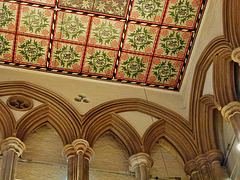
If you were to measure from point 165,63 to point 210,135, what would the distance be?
80.8 inches

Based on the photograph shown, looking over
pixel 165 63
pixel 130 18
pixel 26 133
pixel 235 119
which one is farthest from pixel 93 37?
pixel 235 119

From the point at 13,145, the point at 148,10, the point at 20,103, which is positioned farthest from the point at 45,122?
the point at 148,10

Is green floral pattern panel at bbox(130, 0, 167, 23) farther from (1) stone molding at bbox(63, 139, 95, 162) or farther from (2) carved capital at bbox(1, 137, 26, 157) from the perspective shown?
(2) carved capital at bbox(1, 137, 26, 157)

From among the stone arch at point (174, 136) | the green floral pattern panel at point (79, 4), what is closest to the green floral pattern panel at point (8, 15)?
the green floral pattern panel at point (79, 4)

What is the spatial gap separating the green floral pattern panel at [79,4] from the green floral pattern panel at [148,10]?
894mm

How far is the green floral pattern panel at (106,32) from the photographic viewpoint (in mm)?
12688

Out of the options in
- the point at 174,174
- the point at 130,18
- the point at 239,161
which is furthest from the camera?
the point at 130,18

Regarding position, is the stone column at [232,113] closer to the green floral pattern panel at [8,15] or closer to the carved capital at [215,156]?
the carved capital at [215,156]

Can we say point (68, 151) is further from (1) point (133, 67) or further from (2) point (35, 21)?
(2) point (35, 21)

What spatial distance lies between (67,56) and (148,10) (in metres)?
1.95

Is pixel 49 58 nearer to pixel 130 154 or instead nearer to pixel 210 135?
pixel 130 154

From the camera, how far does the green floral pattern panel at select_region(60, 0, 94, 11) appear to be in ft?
40.7

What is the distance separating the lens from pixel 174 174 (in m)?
11.8

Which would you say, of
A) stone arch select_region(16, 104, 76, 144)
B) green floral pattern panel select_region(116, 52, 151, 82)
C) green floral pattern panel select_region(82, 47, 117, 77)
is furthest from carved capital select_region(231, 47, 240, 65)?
stone arch select_region(16, 104, 76, 144)
